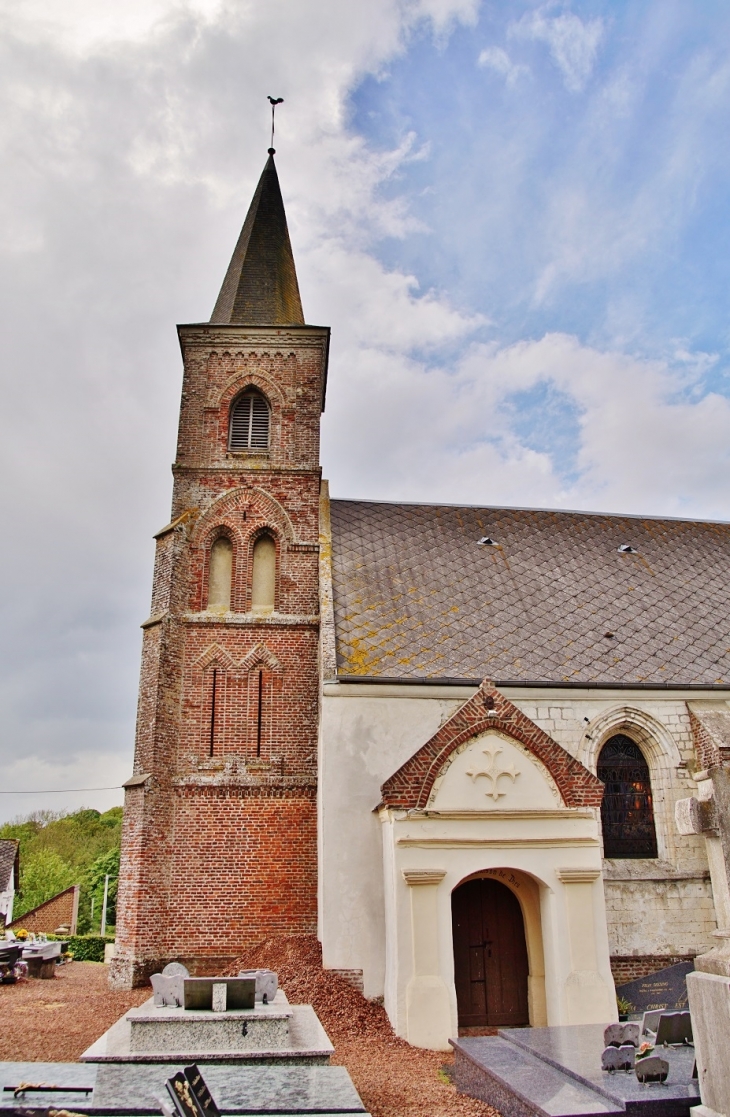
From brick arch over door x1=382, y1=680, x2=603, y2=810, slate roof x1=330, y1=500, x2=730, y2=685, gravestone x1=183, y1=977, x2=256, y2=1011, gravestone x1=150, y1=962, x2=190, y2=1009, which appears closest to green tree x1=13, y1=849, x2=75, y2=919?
slate roof x1=330, y1=500, x2=730, y2=685

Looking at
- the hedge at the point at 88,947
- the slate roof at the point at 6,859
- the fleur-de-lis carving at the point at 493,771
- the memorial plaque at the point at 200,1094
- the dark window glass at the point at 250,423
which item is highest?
the dark window glass at the point at 250,423

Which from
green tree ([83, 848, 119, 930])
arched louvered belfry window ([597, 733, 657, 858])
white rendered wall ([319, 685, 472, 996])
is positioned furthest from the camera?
green tree ([83, 848, 119, 930])

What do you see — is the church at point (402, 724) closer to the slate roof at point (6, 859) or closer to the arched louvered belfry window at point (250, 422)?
the arched louvered belfry window at point (250, 422)

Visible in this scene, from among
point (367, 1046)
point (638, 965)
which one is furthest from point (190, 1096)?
point (638, 965)

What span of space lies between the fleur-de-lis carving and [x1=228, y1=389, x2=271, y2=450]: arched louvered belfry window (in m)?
9.57

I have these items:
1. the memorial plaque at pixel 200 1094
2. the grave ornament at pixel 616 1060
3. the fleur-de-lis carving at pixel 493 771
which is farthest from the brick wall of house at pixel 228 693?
the memorial plaque at pixel 200 1094

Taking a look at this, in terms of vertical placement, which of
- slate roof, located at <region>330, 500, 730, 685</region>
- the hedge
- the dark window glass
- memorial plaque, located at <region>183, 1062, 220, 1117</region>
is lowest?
the hedge

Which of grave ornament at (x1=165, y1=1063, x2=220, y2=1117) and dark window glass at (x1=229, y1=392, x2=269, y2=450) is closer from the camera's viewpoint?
grave ornament at (x1=165, y1=1063, x2=220, y2=1117)

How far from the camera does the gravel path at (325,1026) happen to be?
28.1 feet

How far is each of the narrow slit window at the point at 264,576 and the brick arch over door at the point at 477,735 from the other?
19.6 ft

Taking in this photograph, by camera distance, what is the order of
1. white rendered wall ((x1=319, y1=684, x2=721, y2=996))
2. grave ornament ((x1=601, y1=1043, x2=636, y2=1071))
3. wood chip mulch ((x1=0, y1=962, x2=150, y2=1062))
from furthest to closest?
white rendered wall ((x1=319, y1=684, x2=721, y2=996))
wood chip mulch ((x1=0, y1=962, x2=150, y2=1062))
grave ornament ((x1=601, y1=1043, x2=636, y2=1071))

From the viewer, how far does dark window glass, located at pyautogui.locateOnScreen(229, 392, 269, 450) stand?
19.0 meters

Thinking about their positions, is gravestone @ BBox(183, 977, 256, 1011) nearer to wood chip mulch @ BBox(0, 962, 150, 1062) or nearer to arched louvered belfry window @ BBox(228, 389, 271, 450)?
wood chip mulch @ BBox(0, 962, 150, 1062)

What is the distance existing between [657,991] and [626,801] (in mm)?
3283
